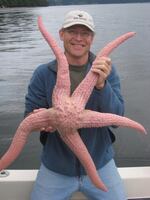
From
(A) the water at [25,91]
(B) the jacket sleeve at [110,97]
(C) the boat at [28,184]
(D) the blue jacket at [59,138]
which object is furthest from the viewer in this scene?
(A) the water at [25,91]

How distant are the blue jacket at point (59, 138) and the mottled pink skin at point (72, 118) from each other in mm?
328

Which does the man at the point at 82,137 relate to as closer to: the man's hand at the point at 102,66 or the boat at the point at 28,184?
the man's hand at the point at 102,66

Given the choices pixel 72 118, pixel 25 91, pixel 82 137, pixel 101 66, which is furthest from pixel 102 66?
pixel 25 91

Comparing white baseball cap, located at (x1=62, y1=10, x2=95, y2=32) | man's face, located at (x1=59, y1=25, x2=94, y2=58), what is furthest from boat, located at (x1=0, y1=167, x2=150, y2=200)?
white baseball cap, located at (x1=62, y1=10, x2=95, y2=32)

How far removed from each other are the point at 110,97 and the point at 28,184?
141 centimetres

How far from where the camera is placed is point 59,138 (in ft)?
12.7

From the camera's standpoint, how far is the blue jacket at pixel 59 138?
384 cm

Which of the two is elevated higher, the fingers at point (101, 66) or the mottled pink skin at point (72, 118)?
the fingers at point (101, 66)

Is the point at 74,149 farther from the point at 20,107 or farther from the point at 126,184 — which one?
the point at 20,107

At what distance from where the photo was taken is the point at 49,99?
388 cm

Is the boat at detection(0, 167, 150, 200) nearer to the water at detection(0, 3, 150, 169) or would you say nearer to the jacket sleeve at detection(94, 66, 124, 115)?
the jacket sleeve at detection(94, 66, 124, 115)

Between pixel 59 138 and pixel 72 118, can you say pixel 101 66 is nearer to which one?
pixel 72 118

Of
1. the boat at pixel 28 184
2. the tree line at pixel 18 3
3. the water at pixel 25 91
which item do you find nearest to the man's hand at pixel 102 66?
the boat at pixel 28 184

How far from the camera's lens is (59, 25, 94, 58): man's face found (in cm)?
365
